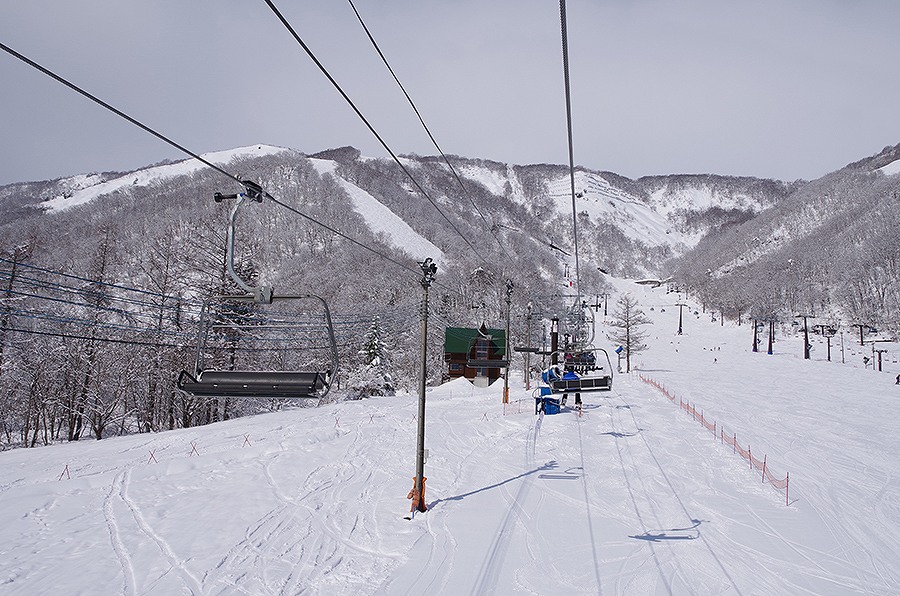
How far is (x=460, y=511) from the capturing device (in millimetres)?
14977

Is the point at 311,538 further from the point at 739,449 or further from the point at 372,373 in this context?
the point at 372,373

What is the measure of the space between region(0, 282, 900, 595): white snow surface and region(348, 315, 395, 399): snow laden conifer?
16.6 m

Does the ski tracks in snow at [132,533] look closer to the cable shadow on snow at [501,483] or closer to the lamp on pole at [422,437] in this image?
the lamp on pole at [422,437]

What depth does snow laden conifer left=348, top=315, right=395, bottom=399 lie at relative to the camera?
46.1 meters

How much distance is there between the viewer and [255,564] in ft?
37.3

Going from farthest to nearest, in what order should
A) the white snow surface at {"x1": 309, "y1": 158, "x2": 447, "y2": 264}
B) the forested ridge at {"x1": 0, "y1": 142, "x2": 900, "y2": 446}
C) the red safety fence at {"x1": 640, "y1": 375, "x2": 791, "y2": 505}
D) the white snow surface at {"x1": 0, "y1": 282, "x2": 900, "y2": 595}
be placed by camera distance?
the white snow surface at {"x1": 309, "y1": 158, "x2": 447, "y2": 264}, the forested ridge at {"x1": 0, "y1": 142, "x2": 900, "y2": 446}, the red safety fence at {"x1": 640, "y1": 375, "x2": 791, "y2": 505}, the white snow surface at {"x1": 0, "y1": 282, "x2": 900, "y2": 595}

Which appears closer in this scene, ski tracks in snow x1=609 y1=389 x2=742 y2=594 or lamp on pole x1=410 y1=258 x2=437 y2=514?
ski tracks in snow x1=609 y1=389 x2=742 y2=594

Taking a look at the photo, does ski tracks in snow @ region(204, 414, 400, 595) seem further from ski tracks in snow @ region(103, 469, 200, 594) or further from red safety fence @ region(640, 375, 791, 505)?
red safety fence @ region(640, 375, 791, 505)

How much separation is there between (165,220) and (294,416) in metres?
153

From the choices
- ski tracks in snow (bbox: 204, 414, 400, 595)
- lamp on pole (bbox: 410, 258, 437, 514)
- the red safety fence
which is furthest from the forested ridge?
the red safety fence

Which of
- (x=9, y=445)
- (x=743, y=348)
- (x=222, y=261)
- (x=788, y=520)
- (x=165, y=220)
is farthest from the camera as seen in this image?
(x=165, y=220)

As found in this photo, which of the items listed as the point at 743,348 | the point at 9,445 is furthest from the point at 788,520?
Answer: the point at 743,348

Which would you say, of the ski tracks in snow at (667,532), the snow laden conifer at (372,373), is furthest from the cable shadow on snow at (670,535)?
the snow laden conifer at (372,373)

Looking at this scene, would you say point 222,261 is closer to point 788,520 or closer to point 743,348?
point 788,520
